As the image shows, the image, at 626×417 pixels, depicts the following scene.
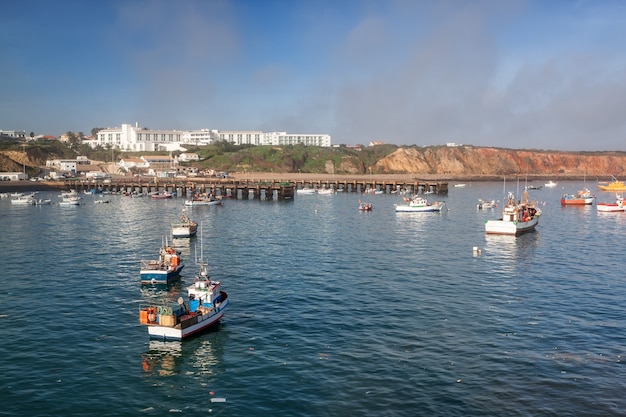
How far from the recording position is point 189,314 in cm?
3575

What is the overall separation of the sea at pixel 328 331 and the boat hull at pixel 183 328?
2.15ft

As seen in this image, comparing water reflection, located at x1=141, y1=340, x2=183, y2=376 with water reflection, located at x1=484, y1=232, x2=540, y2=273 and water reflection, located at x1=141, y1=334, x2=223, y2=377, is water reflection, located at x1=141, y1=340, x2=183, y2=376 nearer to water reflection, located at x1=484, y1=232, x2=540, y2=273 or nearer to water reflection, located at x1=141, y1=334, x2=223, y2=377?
water reflection, located at x1=141, y1=334, x2=223, y2=377

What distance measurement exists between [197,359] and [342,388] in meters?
9.32

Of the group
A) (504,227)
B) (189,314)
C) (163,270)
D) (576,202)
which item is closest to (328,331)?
(189,314)

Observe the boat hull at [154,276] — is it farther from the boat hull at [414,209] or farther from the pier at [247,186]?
the pier at [247,186]

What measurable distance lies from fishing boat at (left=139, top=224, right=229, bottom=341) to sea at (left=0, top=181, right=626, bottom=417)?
886mm

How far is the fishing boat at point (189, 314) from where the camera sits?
3400 cm

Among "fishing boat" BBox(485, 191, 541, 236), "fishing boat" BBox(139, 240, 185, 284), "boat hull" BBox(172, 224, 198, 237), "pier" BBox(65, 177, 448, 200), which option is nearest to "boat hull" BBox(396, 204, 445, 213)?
"fishing boat" BBox(485, 191, 541, 236)

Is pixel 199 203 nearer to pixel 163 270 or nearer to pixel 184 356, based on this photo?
pixel 163 270

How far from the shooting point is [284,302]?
42812 mm

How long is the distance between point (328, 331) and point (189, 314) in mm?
9335

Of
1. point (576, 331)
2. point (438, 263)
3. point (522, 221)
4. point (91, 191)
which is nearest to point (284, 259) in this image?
point (438, 263)

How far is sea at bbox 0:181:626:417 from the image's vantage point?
2670 centimetres

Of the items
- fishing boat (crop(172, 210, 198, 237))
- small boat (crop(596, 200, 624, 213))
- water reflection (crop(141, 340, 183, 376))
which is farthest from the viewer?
small boat (crop(596, 200, 624, 213))
